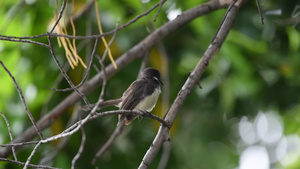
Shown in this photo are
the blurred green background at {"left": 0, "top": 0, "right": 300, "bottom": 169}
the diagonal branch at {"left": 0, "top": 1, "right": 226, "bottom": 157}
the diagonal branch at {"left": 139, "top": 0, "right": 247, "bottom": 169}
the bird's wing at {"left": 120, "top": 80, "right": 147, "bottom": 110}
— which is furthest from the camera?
the blurred green background at {"left": 0, "top": 0, "right": 300, "bottom": 169}

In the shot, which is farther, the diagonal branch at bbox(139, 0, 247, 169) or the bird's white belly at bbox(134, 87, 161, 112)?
the bird's white belly at bbox(134, 87, 161, 112)

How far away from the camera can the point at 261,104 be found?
604cm

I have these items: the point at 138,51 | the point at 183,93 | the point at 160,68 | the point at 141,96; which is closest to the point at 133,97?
the point at 141,96

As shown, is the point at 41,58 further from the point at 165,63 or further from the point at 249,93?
the point at 249,93

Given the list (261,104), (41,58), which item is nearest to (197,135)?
(261,104)

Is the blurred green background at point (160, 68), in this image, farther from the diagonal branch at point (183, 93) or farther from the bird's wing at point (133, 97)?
the diagonal branch at point (183, 93)

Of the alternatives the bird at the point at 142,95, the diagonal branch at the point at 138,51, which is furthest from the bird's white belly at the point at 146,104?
the diagonal branch at the point at 138,51

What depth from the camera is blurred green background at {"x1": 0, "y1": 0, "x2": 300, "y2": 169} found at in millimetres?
5234

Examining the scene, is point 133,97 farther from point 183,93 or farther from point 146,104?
point 183,93

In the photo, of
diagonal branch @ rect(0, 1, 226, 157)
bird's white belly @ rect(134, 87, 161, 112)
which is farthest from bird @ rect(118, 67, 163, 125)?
diagonal branch @ rect(0, 1, 226, 157)

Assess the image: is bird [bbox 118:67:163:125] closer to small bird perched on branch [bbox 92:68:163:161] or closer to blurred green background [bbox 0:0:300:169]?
small bird perched on branch [bbox 92:68:163:161]

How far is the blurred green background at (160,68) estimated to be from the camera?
5.23m

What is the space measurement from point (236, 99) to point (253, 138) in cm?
304

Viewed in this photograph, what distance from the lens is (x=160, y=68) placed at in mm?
5430
